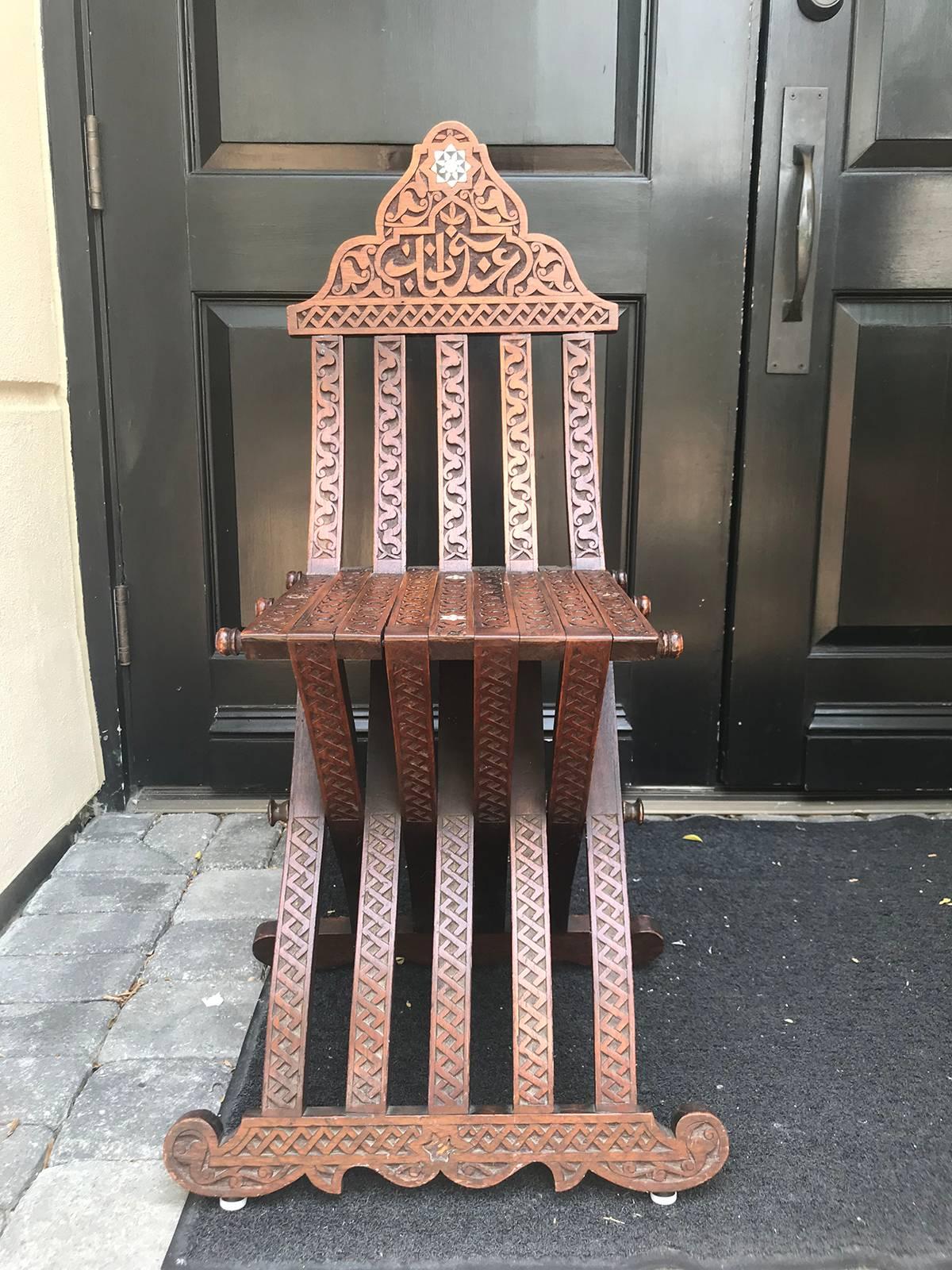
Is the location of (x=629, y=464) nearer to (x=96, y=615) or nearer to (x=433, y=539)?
(x=433, y=539)

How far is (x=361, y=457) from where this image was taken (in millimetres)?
1795

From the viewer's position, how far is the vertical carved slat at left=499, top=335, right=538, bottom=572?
1.37 metres

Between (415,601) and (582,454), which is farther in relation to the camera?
(582,454)

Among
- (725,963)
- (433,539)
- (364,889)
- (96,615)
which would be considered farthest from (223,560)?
(725,963)

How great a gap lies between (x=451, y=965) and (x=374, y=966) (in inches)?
3.8

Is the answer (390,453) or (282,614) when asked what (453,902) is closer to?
(282,614)

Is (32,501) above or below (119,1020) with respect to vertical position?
above

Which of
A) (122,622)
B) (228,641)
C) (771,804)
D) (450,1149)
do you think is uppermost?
(228,641)

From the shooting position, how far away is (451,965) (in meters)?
1.09

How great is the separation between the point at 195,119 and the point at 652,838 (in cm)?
170

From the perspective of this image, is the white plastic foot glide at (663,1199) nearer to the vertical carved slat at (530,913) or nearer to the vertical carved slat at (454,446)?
the vertical carved slat at (530,913)

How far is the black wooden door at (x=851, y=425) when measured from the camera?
1.64 meters

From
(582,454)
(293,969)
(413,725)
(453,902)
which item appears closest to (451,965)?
(453,902)

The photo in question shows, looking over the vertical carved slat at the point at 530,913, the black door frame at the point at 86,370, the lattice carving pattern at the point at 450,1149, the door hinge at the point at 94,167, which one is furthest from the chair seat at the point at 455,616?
the door hinge at the point at 94,167
